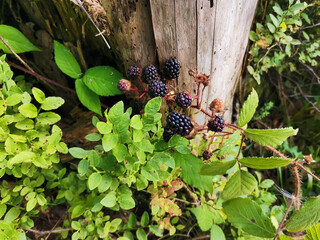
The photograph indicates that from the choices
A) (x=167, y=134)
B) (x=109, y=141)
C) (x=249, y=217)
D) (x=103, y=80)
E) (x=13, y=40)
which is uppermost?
(x=13, y=40)

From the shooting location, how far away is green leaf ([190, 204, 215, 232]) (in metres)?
1.37

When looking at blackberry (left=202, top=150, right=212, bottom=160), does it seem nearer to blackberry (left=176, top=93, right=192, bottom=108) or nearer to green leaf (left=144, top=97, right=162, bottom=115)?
blackberry (left=176, top=93, right=192, bottom=108)

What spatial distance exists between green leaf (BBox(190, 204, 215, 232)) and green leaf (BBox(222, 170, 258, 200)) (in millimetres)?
403

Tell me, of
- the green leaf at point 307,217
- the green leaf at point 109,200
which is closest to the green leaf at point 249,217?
the green leaf at point 307,217

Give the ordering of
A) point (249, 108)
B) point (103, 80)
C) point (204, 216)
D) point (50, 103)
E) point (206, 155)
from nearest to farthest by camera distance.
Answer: point (249, 108)
point (50, 103)
point (206, 155)
point (103, 80)
point (204, 216)

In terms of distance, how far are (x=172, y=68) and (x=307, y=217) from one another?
0.85 m

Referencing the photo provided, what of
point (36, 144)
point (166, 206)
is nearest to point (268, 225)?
point (166, 206)

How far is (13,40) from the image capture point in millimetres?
1336

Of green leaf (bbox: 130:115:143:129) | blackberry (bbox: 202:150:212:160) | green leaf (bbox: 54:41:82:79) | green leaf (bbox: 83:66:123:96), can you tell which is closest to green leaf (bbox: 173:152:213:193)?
blackberry (bbox: 202:150:212:160)

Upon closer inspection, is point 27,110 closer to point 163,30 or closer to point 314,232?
point 163,30

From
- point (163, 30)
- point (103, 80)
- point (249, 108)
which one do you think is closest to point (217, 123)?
point (249, 108)

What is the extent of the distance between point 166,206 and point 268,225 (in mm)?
484

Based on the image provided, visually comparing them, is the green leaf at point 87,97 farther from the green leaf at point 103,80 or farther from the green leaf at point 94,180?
the green leaf at point 94,180

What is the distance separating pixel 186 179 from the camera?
4.02 ft
